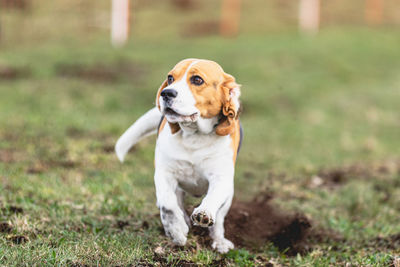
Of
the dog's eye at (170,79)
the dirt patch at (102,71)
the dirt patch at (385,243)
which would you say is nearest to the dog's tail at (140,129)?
the dog's eye at (170,79)

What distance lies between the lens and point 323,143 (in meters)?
9.67

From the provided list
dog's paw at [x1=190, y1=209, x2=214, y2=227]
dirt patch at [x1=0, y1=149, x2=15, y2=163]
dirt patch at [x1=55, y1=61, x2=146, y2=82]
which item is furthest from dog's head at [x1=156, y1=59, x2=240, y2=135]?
dirt patch at [x1=55, y1=61, x2=146, y2=82]

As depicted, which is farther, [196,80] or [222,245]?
[222,245]

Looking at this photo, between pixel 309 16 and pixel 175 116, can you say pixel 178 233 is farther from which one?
pixel 309 16

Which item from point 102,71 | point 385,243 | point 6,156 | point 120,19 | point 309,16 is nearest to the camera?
point 385,243

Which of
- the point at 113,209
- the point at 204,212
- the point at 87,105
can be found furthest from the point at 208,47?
the point at 204,212

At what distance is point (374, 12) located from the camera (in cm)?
2394

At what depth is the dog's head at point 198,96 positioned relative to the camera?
3656 mm

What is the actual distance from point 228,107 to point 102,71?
29.5 feet

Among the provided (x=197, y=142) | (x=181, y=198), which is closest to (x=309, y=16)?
(x=181, y=198)

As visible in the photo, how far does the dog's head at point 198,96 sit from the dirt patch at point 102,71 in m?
8.34

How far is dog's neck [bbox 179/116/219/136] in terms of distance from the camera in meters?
3.94

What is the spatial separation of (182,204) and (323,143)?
5.53 m

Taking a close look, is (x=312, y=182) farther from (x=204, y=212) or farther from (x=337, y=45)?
(x=337, y=45)
